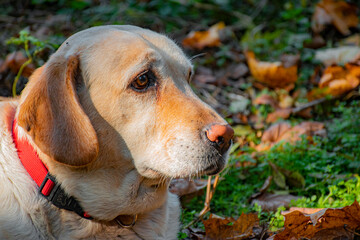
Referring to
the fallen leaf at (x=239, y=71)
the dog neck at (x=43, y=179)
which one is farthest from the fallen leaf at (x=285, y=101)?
the dog neck at (x=43, y=179)

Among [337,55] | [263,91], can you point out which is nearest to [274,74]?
[263,91]

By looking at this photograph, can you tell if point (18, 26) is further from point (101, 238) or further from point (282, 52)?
point (101, 238)

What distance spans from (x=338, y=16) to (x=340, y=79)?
188cm

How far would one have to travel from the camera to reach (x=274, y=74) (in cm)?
564

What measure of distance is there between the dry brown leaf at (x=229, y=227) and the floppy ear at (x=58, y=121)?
1113mm

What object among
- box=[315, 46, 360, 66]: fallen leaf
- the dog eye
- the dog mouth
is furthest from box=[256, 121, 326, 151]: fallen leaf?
the dog eye

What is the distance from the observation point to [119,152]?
2.79 meters

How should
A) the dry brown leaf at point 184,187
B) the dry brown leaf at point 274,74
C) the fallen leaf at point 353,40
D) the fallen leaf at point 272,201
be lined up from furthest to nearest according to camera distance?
the fallen leaf at point 353,40 → the dry brown leaf at point 274,74 → the dry brown leaf at point 184,187 → the fallen leaf at point 272,201

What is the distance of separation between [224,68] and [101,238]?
4132 millimetres

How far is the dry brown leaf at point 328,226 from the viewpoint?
285 cm

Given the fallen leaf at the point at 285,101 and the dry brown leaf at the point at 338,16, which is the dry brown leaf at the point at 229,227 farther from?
the dry brown leaf at the point at 338,16

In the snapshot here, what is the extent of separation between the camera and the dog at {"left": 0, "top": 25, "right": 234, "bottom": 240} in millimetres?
2650

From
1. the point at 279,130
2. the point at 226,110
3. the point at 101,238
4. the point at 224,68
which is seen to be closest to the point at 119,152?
the point at 101,238

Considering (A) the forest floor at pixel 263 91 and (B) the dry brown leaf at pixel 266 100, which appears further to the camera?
(B) the dry brown leaf at pixel 266 100
